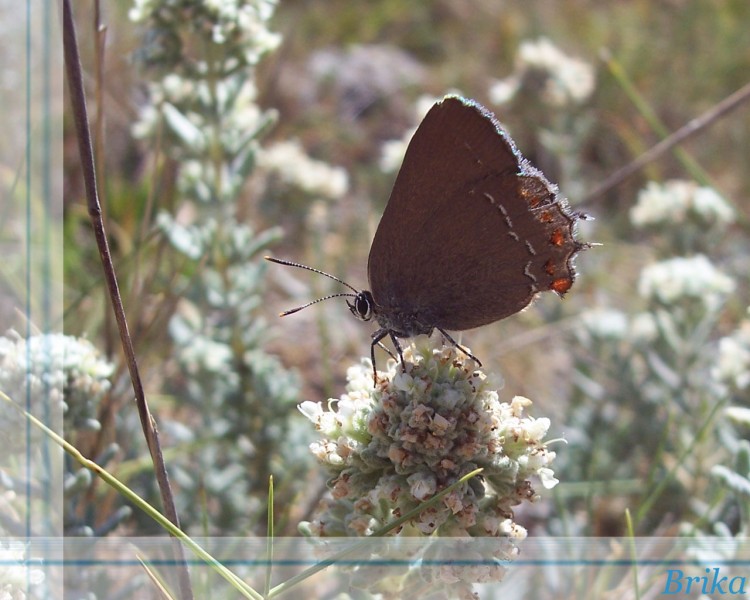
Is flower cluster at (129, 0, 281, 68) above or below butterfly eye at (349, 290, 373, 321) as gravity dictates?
above

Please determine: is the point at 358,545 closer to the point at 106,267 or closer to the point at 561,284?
the point at 106,267

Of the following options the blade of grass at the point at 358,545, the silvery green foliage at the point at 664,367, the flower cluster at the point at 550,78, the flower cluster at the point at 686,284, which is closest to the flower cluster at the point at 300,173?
the flower cluster at the point at 550,78

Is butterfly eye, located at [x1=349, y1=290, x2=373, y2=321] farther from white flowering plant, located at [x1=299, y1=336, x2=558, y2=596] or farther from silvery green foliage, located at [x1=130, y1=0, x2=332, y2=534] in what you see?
silvery green foliage, located at [x1=130, y1=0, x2=332, y2=534]

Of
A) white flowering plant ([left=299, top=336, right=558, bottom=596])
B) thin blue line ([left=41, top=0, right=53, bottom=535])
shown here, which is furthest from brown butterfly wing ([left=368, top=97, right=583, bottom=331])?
thin blue line ([left=41, top=0, right=53, bottom=535])

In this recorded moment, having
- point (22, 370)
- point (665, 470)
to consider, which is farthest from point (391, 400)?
point (665, 470)

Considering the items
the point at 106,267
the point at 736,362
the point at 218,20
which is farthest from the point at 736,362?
the point at 106,267

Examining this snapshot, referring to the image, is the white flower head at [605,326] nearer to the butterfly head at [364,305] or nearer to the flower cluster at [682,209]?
the flower cluster at [682,209]
